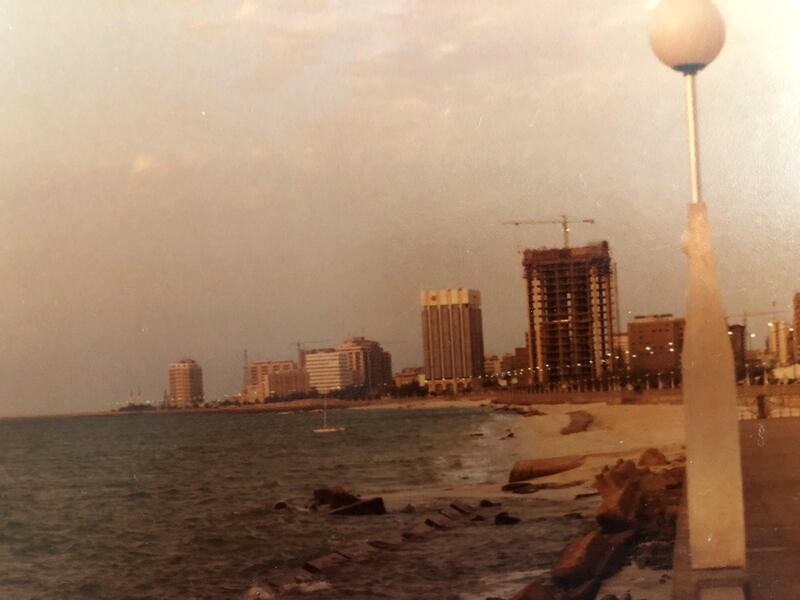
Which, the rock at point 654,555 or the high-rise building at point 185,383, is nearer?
the rock at point 654,555

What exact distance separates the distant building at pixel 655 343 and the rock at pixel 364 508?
11.9ft

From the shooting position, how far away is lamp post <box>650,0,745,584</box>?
341 centimetres

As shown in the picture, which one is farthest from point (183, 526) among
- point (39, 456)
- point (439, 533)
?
point (39, 456)

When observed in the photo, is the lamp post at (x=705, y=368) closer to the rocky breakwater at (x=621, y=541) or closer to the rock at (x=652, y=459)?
the rocky breakwater at (x=621, y=541)

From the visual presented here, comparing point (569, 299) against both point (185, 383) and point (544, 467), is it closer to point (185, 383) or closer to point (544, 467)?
point (544, 467)

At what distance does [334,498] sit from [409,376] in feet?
11.7

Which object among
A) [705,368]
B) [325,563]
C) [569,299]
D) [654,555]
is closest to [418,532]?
[325,563]

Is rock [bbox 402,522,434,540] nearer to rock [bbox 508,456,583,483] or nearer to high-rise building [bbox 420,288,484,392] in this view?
high-rise building [bbox 420,288,484,392]

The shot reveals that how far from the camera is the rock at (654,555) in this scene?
5859 mm

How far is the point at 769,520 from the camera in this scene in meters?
4.66

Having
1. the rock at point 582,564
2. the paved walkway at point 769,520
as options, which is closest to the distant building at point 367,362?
the rock at point 582,564

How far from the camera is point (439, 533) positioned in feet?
32.4

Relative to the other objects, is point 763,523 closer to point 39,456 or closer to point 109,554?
point 109,554

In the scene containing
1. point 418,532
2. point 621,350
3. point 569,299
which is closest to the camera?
point 569,299
